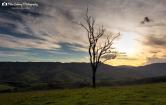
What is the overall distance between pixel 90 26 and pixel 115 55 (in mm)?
13085

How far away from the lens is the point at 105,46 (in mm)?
72938

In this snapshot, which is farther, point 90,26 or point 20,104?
point 90,26

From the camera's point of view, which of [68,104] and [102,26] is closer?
[68,104]

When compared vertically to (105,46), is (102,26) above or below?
above

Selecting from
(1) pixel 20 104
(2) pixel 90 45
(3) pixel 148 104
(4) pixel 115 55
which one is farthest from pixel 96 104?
(4) pixel 115 55

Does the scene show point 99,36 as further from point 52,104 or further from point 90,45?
point 52,104

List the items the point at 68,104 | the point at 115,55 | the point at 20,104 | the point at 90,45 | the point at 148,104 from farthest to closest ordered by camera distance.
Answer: the point at 115,55 < the point at 90,45 < the point at 20,104 < the point at 68,104 < the point at 148,104

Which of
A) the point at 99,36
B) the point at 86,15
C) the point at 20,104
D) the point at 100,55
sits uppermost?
the point at 86,15

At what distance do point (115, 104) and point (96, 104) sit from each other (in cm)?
213

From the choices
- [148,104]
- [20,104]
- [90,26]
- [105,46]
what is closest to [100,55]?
[105,46]

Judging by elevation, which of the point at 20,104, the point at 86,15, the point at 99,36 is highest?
the point at 86,15

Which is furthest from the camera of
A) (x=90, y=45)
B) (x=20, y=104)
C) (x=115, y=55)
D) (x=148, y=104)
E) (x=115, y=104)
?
(x=115, y=55)

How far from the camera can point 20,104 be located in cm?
3450

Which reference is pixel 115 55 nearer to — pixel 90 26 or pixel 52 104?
pixel 90 26
